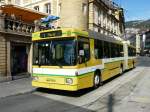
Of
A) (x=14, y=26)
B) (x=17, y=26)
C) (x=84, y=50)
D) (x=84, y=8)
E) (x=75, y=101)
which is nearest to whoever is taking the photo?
(x=75, y=101)

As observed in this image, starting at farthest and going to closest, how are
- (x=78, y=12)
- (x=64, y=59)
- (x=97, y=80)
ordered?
(x=78, y=12) < (x=97, y=80) < (x=64, y=59)

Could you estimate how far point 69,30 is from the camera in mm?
13352

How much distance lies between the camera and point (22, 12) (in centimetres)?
2383

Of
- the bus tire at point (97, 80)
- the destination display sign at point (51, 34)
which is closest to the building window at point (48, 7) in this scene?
the bus tire at point (97, 80)

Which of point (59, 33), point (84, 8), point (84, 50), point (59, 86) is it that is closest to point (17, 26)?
point (59, 33)

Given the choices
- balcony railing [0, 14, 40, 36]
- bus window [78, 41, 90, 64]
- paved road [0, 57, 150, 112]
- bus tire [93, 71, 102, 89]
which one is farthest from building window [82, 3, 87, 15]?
bus window [78, 41, 90, 64]

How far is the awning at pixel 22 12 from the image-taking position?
22.8m

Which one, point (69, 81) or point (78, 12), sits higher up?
point (78, 12)

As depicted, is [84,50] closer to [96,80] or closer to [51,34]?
[51,34]

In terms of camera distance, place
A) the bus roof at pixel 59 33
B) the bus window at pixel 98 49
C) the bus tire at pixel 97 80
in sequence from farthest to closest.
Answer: the bus window at pixel 98 49
the bus tire at pixel 97 80
the bus roof at pixel 59 33

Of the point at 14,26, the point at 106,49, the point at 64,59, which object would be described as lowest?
the point at 64,59

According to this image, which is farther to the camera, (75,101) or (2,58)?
(2,58)

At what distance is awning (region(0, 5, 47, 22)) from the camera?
74.8 ft

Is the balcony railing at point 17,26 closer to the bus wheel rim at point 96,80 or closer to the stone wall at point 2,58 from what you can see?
the stone wall at point 2,58
